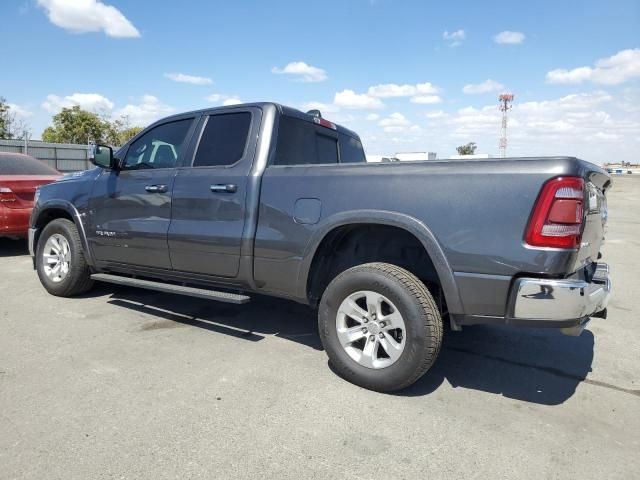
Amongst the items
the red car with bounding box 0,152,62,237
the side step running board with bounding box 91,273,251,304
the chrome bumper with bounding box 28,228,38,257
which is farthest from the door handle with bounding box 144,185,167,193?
the red car with bounding box 0,152,62,237

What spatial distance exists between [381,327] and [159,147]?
2.74m

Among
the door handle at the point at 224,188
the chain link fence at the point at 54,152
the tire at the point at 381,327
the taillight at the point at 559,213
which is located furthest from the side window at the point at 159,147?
the chain link fence at the point at 54,152

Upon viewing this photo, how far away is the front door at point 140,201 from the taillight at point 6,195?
3.16 m

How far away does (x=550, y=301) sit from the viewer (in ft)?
8.51

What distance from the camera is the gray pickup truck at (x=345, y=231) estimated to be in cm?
264

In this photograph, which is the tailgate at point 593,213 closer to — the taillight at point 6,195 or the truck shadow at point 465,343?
the truck shadow at point 465,343

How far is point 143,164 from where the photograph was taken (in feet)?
14.9

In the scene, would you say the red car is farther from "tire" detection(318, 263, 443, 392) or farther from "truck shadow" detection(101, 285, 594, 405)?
"tire" detection(318, 263, 443, 392)

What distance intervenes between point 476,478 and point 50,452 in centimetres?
206

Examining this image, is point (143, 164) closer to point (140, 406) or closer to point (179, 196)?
point (179, 196)

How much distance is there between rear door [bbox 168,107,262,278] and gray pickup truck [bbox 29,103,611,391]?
12 mm

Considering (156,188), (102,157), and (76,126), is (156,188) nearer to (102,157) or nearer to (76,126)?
(102,157)

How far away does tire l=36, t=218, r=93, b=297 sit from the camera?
16.4ft

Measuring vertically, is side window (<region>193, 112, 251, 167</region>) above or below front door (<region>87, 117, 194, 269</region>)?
above
